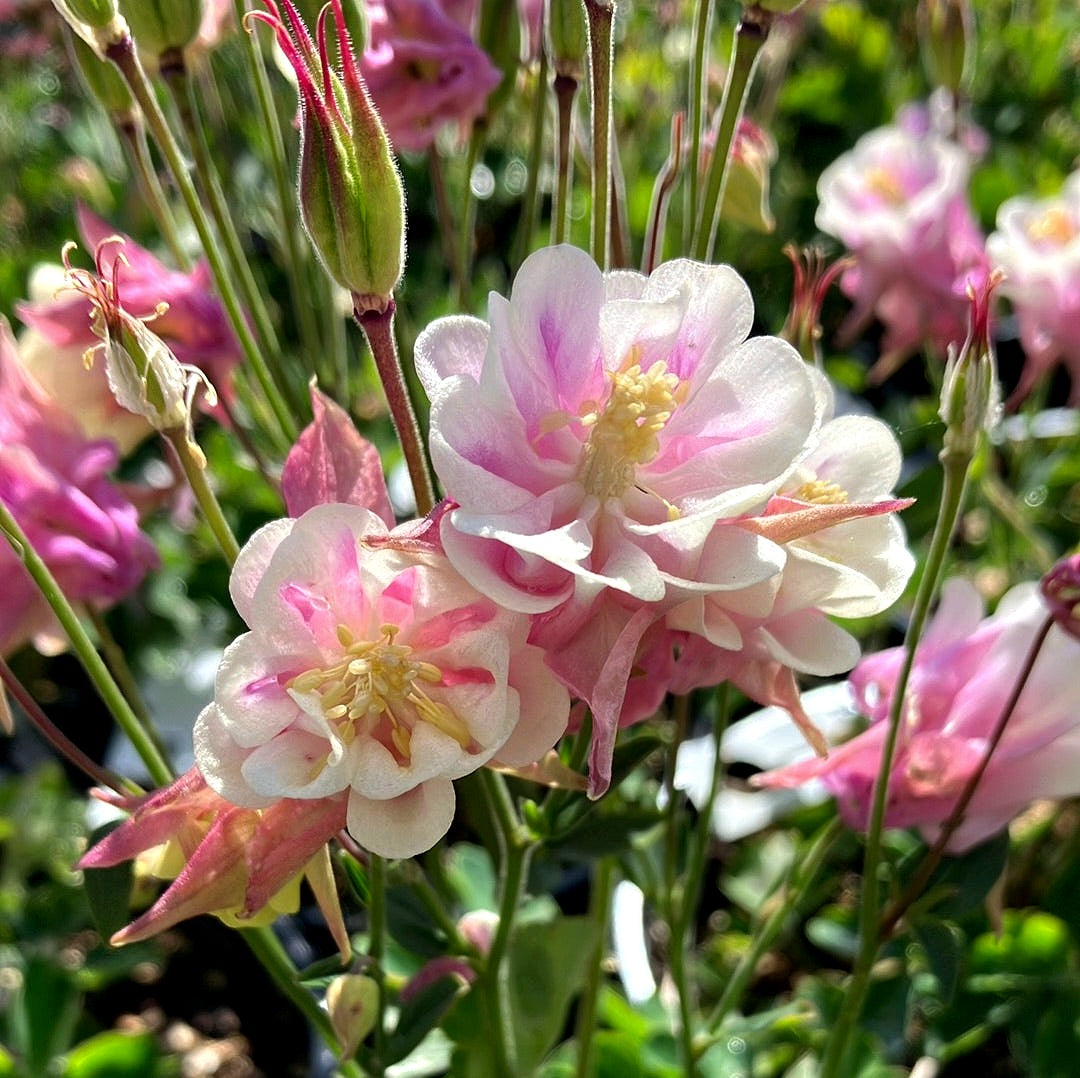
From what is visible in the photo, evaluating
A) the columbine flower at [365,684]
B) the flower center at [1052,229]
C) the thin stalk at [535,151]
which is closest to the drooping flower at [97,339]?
the thin stalk at [535,151]

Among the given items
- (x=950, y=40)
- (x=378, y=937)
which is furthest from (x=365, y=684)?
(x=950, y=40)

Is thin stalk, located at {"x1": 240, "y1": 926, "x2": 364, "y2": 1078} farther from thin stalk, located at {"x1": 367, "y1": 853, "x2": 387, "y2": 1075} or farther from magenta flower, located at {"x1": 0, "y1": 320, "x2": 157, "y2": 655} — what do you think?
magenta flower, located at {"x1": 0, "y1": 320, "x2": 157, "y2": 655}

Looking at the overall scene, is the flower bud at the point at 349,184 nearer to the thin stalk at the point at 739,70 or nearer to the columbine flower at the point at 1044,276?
the thin stalk at the point at 739,70

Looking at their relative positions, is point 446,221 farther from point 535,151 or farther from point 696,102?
point 696,102

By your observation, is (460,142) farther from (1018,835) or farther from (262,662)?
(1018,835)

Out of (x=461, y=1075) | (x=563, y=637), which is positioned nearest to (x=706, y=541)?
(x=563, y=637)

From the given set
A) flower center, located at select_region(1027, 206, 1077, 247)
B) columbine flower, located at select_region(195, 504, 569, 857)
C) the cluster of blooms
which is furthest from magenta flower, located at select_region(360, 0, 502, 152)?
flower center, located at select_region(1027, 206, 1077, 247)
